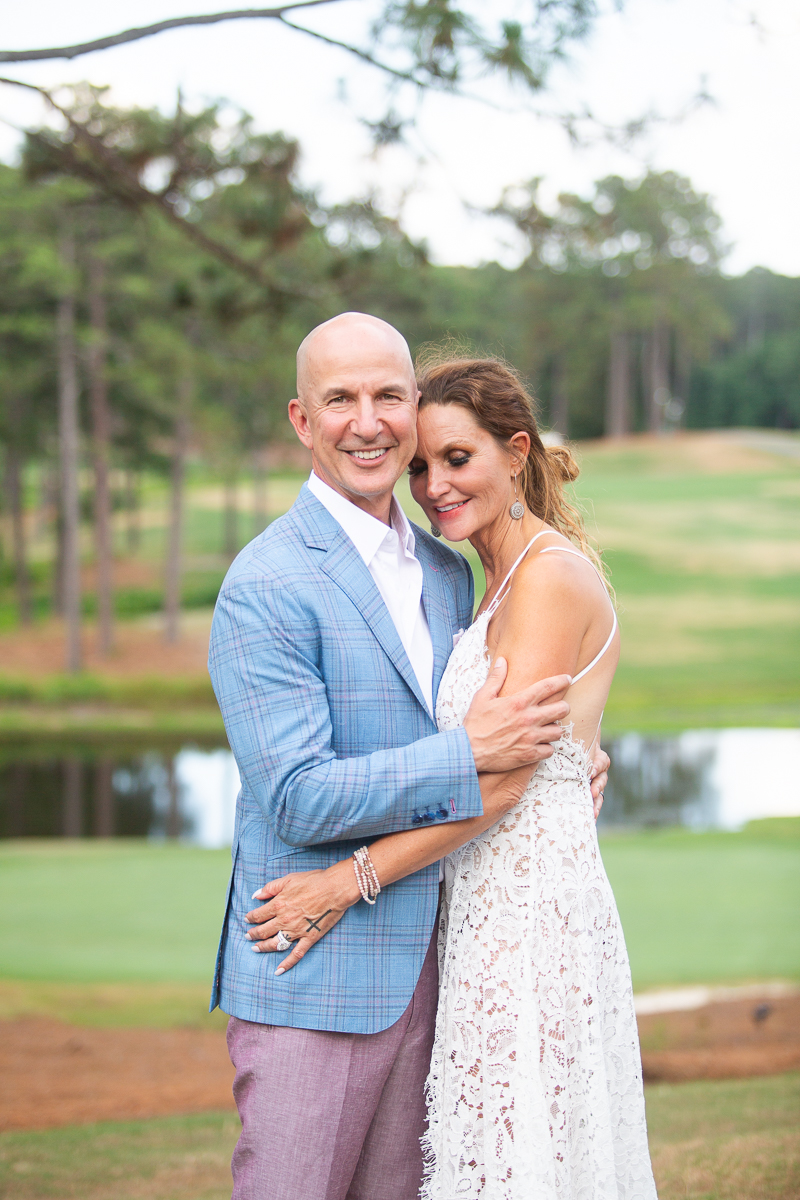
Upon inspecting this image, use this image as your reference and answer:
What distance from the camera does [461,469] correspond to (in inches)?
88.0

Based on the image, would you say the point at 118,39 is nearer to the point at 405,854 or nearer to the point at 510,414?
the point at 510,414

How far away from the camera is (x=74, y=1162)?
11.4ft

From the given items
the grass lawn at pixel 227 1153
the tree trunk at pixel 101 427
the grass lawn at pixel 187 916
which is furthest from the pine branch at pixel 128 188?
the tree trunk at pixel 101 427

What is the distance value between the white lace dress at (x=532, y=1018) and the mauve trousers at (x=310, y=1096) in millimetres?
105

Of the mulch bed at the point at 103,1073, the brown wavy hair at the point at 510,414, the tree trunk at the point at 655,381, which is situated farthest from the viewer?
the tree trunk at the point at 655,381

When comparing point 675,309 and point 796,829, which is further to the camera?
point 675,309

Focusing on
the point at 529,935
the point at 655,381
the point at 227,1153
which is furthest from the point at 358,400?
the point at 655,381

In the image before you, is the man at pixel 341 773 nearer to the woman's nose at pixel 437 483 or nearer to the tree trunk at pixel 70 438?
the woman's nose at pixel 437 483

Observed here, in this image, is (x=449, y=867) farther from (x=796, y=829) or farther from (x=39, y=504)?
(x=39, y=504)

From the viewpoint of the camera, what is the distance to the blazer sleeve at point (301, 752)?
70.6 inches

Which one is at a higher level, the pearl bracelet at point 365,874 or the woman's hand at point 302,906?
the pearl bracelet at point 365,874

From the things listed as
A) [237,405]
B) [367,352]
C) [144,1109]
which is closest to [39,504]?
[237,405]

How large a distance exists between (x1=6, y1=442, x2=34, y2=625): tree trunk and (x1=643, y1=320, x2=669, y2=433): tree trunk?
72.5 feet

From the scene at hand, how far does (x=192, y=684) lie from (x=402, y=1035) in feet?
55.7
